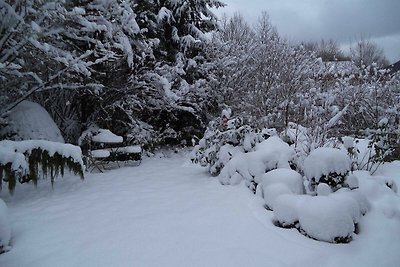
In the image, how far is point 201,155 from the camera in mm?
5230

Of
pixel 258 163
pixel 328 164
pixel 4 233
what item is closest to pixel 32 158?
pixel 4 233

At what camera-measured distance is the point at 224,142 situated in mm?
5098

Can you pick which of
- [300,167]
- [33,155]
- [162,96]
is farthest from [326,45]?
[33,155]

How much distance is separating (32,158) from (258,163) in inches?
111

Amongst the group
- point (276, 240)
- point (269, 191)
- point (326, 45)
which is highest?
point (326, 45)

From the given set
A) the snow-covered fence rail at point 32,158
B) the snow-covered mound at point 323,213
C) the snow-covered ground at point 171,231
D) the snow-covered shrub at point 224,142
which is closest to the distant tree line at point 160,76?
the snow-covered shrub at point 224,142

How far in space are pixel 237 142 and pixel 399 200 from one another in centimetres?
236

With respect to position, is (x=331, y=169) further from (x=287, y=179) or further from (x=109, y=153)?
(x=109, y=153)

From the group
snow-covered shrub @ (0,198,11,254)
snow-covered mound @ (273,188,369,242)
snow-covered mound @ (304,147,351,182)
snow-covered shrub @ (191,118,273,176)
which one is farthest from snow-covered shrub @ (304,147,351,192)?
snow-covered shrub @ (0,198,11,254)

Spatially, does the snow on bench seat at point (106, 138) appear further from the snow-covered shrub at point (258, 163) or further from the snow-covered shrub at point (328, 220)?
the snow-covered shrub at point (328, 220)

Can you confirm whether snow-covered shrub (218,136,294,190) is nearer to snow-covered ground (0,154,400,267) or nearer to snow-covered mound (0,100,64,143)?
snow-covered ground (0,154,400,267)

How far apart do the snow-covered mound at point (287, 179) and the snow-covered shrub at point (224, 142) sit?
3.56ft

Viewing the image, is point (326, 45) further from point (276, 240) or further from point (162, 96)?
point (276, 240)

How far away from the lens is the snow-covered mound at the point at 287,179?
132 inches
